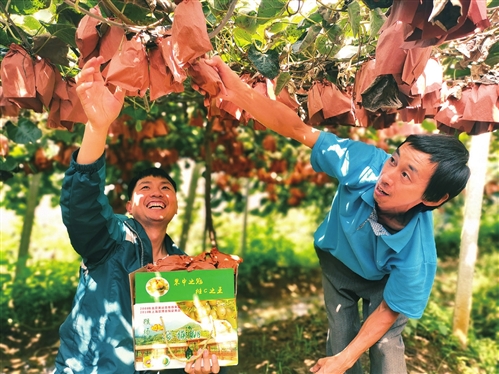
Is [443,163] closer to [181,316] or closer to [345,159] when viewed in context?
[345,159]

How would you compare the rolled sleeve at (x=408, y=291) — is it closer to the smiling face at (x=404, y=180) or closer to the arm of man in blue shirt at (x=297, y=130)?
the arm of man in blue shirt at (x=297, y=130)

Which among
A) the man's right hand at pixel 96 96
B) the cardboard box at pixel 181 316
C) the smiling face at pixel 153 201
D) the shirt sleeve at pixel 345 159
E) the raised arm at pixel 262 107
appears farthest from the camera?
the smiling face at pixel 153 201

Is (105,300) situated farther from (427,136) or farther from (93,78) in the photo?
(427,136)

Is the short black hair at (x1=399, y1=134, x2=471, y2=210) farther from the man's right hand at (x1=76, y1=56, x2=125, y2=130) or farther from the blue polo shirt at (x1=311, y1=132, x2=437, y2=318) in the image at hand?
the man's right hand at (x1=76, y1=56, x2=125, y2=130)

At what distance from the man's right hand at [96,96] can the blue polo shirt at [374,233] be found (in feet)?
2.02

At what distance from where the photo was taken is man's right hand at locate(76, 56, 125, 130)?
110 cm

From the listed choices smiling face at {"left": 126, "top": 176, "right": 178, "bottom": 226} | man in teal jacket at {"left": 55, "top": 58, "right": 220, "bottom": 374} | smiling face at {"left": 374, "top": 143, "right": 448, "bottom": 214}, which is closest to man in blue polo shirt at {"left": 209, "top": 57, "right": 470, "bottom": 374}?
smiling face at {"left": 374, "top": 143, "right": 448, "bottom": 214}

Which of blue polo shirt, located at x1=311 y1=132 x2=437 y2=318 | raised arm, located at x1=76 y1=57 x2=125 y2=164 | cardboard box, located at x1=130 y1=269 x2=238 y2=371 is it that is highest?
raised arm, located at x1=76 y1=57 x2=125 y2=164

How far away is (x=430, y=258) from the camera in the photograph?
148 cm

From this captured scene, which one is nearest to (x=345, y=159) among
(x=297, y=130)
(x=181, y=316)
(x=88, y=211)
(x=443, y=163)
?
(x=297, y=130)

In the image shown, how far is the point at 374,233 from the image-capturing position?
57.7 inches

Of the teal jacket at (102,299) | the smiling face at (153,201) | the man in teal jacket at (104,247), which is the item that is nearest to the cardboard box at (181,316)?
the man in teal jacket at (104,247)

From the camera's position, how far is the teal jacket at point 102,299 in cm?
148

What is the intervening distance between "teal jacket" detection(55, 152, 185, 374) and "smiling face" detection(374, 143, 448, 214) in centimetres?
81
